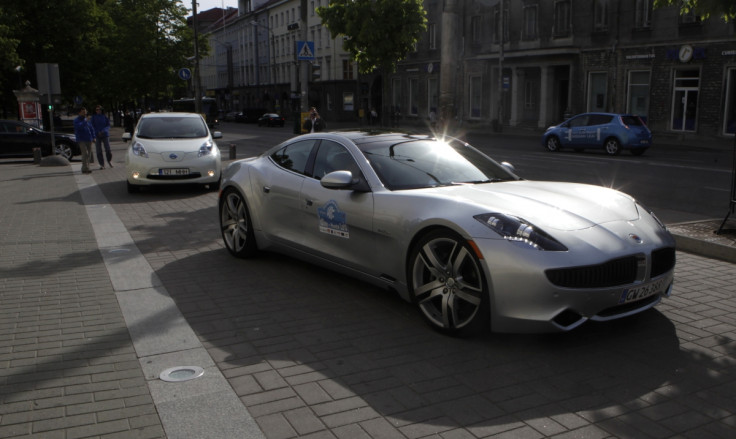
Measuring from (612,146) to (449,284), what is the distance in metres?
20.8

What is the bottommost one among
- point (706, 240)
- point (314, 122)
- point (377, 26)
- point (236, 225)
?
point (706, 240)

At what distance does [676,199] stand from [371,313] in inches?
353

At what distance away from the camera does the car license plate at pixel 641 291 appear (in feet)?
14.6

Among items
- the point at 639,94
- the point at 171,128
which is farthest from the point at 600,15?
the point at 171,128

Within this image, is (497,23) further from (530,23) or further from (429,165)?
(429,165)

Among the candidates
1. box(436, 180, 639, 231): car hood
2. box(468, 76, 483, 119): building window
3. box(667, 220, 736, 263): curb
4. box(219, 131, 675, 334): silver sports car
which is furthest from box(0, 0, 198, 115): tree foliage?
box(436, 180, 639, 231): car hood

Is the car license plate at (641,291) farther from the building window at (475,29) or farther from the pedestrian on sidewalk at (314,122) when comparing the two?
the building window at (475,29)

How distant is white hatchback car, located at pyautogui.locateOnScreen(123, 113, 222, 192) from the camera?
521 inches

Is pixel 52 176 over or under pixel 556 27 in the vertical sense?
under

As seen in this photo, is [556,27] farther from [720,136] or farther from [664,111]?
[720,136]

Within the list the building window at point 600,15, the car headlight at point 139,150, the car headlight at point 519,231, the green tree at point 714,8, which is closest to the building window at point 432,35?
the building window at point 600,15

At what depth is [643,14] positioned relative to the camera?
3384 centimetres

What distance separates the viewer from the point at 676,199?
12289 millimetres

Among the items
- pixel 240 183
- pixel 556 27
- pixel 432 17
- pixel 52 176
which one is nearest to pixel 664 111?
pixel 556 27
